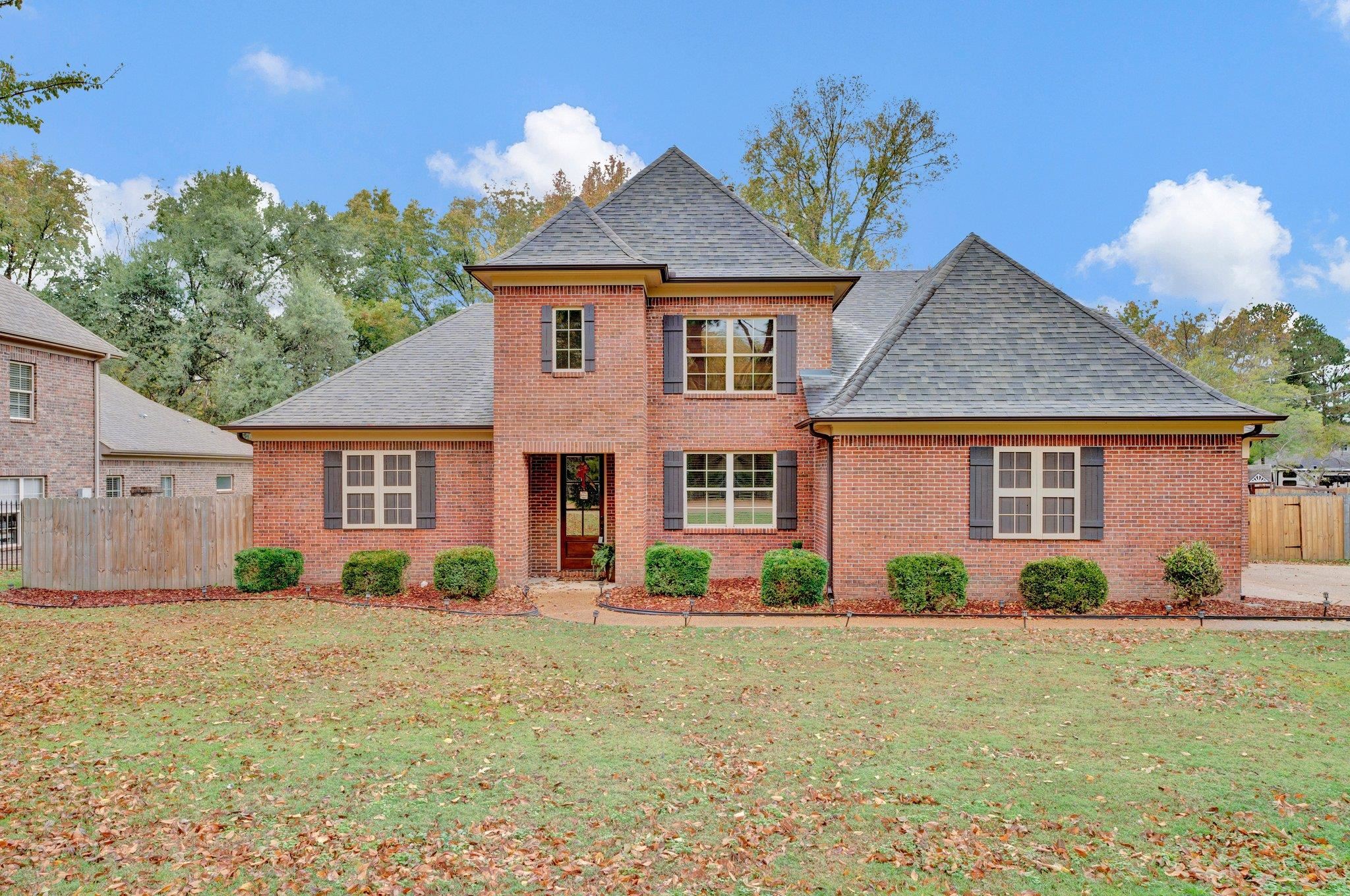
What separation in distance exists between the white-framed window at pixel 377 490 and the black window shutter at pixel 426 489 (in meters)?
0.18

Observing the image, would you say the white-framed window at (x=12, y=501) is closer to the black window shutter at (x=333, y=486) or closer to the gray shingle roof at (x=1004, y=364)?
the black window shutter at (x=333, y=486)

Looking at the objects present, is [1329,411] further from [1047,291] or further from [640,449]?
[640,449]

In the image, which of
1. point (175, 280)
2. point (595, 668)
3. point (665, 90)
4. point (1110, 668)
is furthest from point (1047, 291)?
point (175, 280)

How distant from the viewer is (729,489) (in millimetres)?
13891

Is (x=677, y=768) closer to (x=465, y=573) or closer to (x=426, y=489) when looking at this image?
(x=465, y=573)

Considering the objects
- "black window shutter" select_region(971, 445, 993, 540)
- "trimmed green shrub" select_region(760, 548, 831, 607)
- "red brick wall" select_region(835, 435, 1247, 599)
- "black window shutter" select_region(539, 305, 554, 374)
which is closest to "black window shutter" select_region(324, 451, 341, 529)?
"black window shutter" select_region(539, 305, 554, 374)

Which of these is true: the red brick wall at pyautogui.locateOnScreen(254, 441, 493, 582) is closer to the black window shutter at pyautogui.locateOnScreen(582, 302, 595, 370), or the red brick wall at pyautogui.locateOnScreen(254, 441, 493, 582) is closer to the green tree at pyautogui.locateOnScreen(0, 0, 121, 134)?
the black window shutter at pyautogui.locateOnScreen(582, 302, 595, 370)

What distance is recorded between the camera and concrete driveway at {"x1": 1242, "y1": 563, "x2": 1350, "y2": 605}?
12734 mm

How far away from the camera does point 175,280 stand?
97.8 feet

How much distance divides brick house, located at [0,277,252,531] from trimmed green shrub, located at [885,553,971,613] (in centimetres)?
2025

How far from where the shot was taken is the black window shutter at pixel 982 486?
11.8 meters

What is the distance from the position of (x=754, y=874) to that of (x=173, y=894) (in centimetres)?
301

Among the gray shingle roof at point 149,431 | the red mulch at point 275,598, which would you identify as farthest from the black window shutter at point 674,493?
the gray shingle roof at point 149,431

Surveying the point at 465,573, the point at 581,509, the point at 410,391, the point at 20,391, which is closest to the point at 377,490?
the point at 410,391
